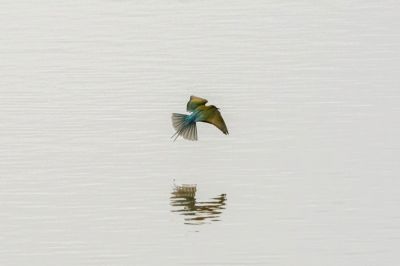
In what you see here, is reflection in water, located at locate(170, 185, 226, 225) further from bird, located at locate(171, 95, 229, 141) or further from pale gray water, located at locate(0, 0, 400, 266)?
bird, located at locate(171, 95, 229, 141)

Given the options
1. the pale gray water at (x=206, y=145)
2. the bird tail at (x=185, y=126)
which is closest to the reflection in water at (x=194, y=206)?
the pale gray water at (x=206, y=145)

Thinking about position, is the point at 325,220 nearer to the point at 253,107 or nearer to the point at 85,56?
the point at 253,107

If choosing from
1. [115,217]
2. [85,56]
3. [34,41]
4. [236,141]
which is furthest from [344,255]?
[34,41]

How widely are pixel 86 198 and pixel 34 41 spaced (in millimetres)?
22985

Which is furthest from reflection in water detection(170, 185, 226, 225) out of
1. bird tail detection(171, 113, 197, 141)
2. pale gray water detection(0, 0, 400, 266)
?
bird tail detection(171, 113, 197, 141)

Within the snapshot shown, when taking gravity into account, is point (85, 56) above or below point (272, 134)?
above

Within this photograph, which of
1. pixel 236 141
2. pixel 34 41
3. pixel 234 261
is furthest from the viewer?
pixel 34 41

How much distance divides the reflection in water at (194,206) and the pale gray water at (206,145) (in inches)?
4.9

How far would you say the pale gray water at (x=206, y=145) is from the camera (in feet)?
68.5

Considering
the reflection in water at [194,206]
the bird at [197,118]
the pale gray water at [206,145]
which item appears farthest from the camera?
the bird at [197,118]

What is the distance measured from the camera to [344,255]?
20.0 meters

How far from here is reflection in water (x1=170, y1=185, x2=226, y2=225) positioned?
22286 mm

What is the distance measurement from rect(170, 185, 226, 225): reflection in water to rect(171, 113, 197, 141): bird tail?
154 centimetres

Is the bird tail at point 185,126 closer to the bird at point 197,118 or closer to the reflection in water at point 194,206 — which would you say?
the bird at point 197,118
